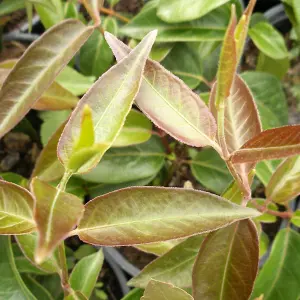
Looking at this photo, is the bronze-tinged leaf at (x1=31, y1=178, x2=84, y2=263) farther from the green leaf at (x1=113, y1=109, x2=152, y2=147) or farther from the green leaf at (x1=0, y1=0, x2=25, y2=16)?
the green leaf at (x1=0, y1=0, x2=25, y2=16)

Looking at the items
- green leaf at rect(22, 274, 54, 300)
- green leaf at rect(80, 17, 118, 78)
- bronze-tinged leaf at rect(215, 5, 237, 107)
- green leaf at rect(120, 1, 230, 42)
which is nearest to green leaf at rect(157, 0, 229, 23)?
green leaf at rect(120, 1, 230, 42)

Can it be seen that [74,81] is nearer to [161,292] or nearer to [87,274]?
[87,274]

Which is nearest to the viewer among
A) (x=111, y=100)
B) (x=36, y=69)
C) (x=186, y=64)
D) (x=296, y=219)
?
(x=111, y=100)

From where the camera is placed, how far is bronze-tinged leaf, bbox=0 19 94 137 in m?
0.56

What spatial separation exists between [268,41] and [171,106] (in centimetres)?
49

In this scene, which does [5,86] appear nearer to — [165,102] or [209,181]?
[165,102]

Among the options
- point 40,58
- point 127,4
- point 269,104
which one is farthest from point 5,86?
point 127,4

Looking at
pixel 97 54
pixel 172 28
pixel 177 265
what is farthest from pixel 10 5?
pixel 177 265

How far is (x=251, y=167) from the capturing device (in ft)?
1.85

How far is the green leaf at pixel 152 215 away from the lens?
456 millimetres

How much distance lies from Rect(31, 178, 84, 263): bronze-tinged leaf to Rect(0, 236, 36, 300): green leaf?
0.30m

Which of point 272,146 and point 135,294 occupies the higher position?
point 272,146

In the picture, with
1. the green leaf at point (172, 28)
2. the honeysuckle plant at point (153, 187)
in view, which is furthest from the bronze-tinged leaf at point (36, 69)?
the green leaf at point (172, 28)

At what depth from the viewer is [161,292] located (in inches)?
19.0
